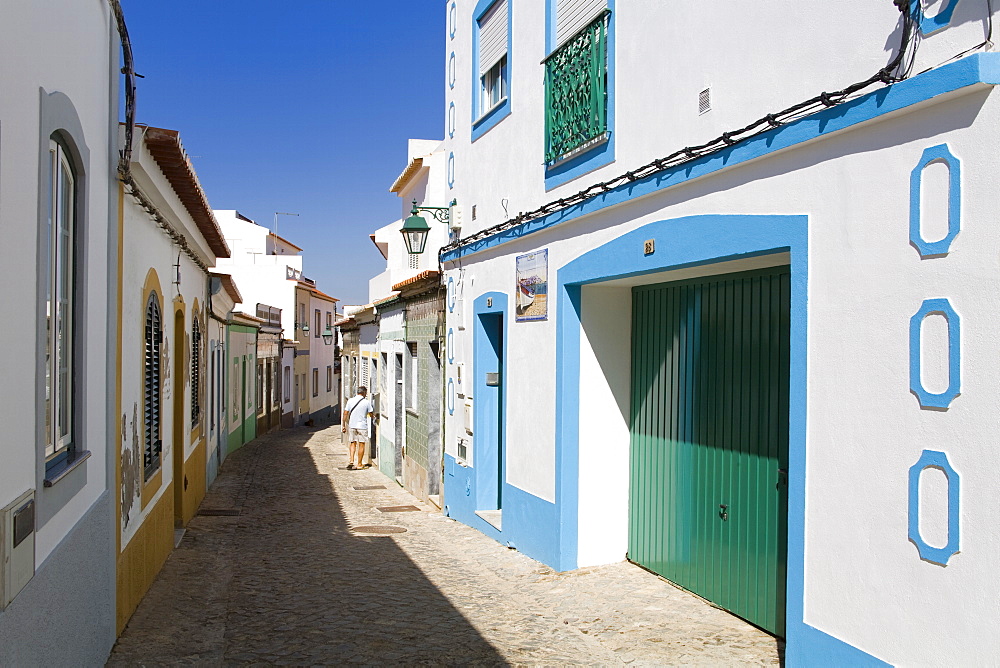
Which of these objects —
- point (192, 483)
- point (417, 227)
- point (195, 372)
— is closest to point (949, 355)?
point (417, 227)

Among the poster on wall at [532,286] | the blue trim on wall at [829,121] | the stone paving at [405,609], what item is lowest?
the stone paving at [405,609]

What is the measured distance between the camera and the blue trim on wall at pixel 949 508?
3.34 m

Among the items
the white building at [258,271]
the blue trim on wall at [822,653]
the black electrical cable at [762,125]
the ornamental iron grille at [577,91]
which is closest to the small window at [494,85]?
the ornamental iron grille at [577,91]

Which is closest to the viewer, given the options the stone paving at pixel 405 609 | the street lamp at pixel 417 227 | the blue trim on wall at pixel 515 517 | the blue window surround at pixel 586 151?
the stone paving at pixel 405 609

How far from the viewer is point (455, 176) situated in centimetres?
1101

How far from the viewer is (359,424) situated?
58.7 feet

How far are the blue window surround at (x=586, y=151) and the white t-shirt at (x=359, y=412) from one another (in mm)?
10776

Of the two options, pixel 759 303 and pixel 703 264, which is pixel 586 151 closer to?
pixel 703 264

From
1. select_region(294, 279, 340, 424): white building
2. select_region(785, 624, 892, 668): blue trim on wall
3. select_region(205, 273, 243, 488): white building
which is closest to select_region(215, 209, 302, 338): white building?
select_region(294, 279, 340, 424): white building

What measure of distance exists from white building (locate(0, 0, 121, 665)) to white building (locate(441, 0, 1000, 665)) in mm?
3511

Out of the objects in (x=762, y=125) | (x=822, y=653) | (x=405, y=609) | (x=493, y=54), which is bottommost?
(x=405, y=609)

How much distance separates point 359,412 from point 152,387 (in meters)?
9.81

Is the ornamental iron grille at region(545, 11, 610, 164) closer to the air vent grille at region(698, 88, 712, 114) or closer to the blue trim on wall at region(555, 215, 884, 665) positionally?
the blue trim on wall at region(555, 215, 884, 665)

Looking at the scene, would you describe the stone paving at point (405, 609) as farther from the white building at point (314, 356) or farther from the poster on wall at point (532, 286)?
the white building at point (314, 356)
